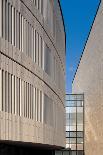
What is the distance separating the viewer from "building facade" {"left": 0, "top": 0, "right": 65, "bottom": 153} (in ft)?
86.9

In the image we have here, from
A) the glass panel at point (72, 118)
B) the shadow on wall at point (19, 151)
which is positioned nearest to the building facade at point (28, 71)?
the shadow on wall at point (19, 151)

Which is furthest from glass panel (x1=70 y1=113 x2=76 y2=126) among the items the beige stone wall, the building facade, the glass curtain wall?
the building facade

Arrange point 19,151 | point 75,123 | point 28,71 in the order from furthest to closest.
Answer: point 75,123 → point 19,151 → point 28,71

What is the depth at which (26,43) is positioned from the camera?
3062 centimetres

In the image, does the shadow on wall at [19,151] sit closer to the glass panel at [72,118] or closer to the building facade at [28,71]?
the building facade at [28,71]

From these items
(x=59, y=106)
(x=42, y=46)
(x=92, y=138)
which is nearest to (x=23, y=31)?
(x=42, y=46)

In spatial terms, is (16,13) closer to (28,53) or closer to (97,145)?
(28,53)

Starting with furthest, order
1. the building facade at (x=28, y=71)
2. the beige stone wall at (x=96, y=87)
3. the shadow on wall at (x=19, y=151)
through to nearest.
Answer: the beige stone wall at (x=96, y=87) < the shadow on wall at (x=19, y=151) < the building facade at (x=28, y=71)

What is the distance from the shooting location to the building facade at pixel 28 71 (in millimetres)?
26484

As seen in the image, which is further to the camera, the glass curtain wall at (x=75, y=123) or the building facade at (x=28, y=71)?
the glass curtain wall at (x=75, y=123)

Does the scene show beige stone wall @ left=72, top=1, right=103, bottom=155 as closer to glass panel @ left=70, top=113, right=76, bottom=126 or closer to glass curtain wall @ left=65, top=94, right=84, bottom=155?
glass curtain wall @ left=65, top=94, right=84, bottom=155

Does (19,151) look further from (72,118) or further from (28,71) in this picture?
(72,118)

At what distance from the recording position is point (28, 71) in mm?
31453

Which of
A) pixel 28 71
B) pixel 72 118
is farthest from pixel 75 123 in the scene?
pixel 28 71
